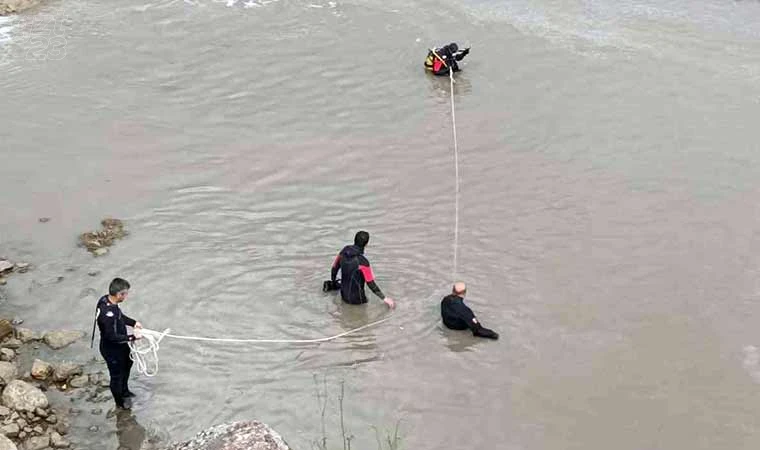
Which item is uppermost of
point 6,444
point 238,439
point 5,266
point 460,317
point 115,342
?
point 238,439

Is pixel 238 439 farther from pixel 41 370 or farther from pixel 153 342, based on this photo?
pixel 41 370

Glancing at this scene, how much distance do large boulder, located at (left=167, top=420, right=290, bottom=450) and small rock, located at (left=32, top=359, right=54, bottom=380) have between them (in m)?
3.69

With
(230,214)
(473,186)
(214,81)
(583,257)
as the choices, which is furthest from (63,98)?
(583,257)

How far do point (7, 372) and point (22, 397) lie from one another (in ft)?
1.90

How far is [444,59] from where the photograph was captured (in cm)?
1723

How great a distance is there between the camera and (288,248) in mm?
12094

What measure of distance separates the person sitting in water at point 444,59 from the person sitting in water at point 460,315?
8.05 m

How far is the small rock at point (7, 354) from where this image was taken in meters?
9.53

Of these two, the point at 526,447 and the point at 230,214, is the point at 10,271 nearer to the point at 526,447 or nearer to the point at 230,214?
the point at 230,214

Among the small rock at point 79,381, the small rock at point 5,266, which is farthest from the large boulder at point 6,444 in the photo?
the small rock at point 5,266

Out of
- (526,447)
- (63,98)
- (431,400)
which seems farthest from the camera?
(63,98)

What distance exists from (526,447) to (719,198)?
6.67m

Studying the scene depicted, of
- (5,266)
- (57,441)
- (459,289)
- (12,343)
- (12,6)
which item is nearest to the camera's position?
(57,441)

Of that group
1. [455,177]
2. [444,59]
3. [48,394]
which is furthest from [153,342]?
[444,59]
